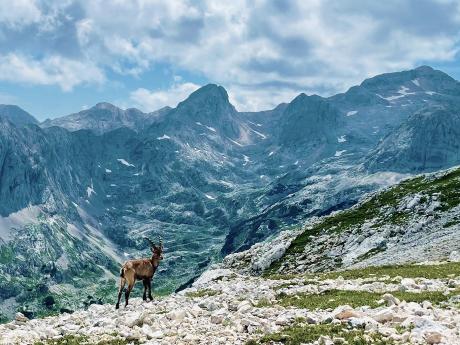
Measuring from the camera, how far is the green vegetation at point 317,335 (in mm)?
16406

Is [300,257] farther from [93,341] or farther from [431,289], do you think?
[93,341]

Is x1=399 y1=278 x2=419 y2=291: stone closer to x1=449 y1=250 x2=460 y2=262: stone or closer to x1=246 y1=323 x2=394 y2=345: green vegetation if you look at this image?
x1=246 y1=323 x2=394 y2=345: green vegetation

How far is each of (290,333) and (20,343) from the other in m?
11.4

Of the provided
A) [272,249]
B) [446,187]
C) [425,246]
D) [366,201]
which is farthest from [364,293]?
[366,201]

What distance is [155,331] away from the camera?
21016 millimetres

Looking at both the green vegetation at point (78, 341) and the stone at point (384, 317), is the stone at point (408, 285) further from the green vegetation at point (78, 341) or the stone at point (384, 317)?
the green vegetation at point (78, 341)

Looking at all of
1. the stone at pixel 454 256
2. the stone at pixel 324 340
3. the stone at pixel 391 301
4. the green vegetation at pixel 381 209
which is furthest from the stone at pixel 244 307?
the green vegetation at pixel 381 209

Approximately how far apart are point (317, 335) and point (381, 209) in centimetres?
6680

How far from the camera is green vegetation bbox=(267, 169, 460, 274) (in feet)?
240

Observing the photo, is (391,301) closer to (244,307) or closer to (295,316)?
(295,316)

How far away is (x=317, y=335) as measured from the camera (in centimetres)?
1748

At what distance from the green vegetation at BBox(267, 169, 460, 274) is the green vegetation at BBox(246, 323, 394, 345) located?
53.9m

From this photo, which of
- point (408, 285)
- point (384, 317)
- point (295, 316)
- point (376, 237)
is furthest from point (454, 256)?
point (384, 317)

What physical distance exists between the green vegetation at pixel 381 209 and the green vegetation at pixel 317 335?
177 feet
